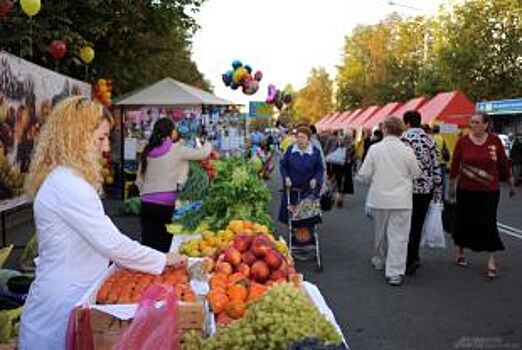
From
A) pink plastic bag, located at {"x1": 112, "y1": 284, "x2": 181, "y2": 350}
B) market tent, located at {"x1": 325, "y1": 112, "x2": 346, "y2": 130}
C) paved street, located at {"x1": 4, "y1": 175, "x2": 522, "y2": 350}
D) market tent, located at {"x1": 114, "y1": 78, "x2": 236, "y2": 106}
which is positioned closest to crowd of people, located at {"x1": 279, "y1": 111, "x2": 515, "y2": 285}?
paved street, located at {"x1": 4, "y1": 175, "x2": 522, "y2": 350}

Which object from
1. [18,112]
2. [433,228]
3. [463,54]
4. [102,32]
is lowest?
[433,228]

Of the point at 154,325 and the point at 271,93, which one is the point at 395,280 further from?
the point at 271,93

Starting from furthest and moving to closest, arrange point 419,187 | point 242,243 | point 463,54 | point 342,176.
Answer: point 463,54 → point 342,176 → point 419,187 → point 242,243

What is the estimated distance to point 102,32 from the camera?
15.3 metres

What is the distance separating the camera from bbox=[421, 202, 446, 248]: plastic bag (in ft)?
29.4

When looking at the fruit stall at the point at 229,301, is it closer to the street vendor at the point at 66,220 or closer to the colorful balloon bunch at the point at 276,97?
the street vendor at the point at 66,220

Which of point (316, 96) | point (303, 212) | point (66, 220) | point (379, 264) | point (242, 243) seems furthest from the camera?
point (316, 96)

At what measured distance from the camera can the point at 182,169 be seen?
24.1 feet

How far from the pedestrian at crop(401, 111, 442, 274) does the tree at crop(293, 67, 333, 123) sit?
275 feet

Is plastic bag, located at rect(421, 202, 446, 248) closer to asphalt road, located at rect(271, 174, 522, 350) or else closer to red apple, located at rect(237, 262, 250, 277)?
asphalt road, located at rect(271, 174, 522, 350)

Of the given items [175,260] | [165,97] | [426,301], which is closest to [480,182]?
[426,301]

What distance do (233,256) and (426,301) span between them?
10.7 ft

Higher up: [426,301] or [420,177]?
[420,177]

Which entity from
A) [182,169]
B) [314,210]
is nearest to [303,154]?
[314,210]
